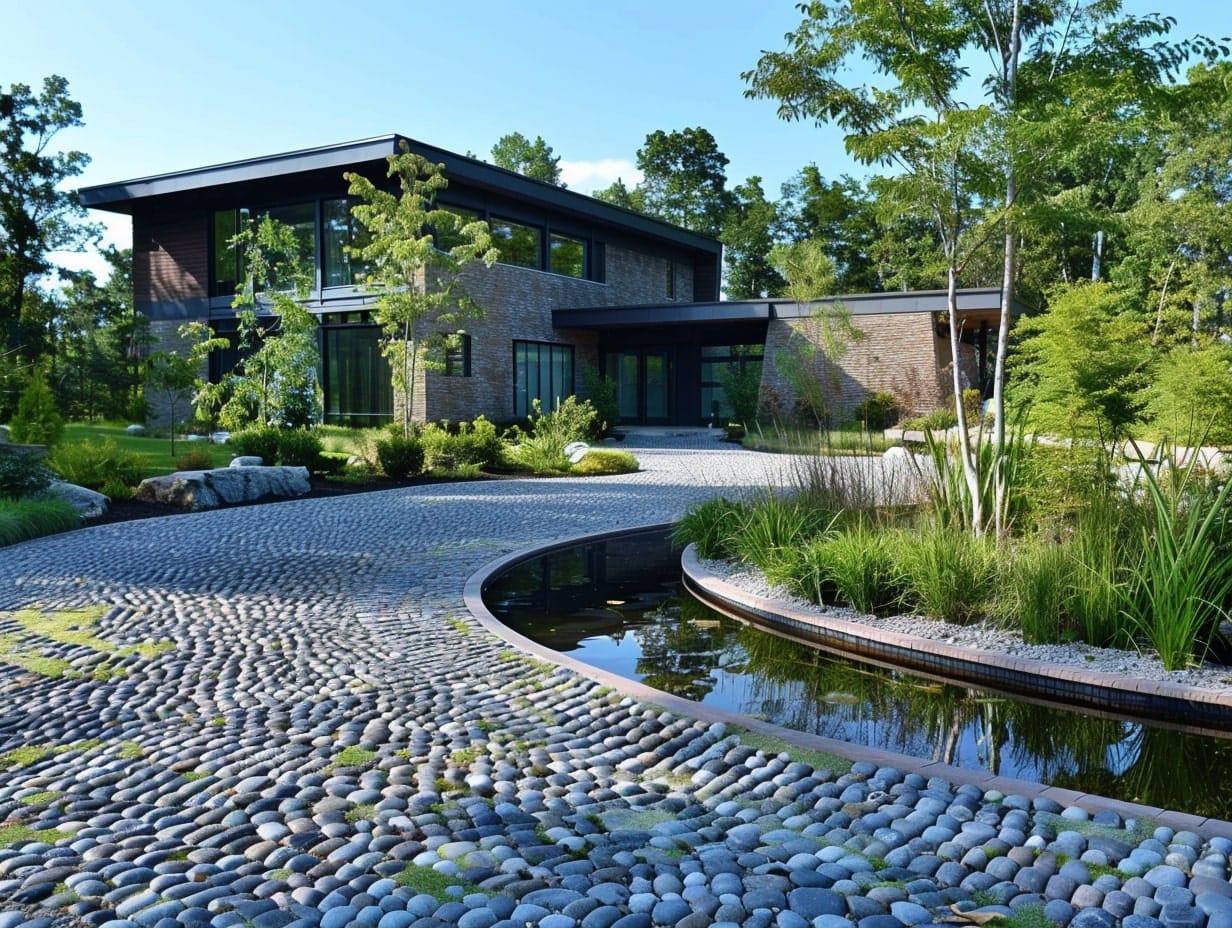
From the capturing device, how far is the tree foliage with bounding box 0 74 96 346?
27625 mm

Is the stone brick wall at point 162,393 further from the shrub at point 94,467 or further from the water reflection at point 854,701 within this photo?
the water reflection at point 854,701

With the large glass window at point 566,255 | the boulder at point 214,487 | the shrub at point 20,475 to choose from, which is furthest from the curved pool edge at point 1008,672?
the large glass window at point 566,255

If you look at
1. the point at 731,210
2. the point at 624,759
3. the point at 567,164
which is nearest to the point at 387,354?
the point at 624,759

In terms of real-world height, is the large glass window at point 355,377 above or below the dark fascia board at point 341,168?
below

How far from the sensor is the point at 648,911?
2.37 m

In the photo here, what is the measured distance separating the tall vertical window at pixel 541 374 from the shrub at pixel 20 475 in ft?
41.6

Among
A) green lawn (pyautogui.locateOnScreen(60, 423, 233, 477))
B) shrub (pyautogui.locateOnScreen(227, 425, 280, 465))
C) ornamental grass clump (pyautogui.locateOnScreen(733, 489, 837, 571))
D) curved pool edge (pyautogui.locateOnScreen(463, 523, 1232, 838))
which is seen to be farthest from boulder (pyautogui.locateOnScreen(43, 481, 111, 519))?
ornamental grass clump (pyautogui.locateOnScreen(733, 489, 837, 571))

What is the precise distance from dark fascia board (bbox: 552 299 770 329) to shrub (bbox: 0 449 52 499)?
14750 mm

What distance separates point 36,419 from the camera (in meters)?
13.5

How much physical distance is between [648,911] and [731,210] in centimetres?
4106

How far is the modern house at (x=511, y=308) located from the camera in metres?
20.2

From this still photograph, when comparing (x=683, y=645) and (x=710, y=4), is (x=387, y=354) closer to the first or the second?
(x=710, y=4)

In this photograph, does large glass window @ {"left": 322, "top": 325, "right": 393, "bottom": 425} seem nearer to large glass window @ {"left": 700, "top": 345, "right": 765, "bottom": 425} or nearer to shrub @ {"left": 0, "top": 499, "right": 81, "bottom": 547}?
large glass window @ {"left": 700, "top": 345, "right": 765, "bottom": 425}

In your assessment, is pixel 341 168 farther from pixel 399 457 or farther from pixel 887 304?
pixel 887 304
